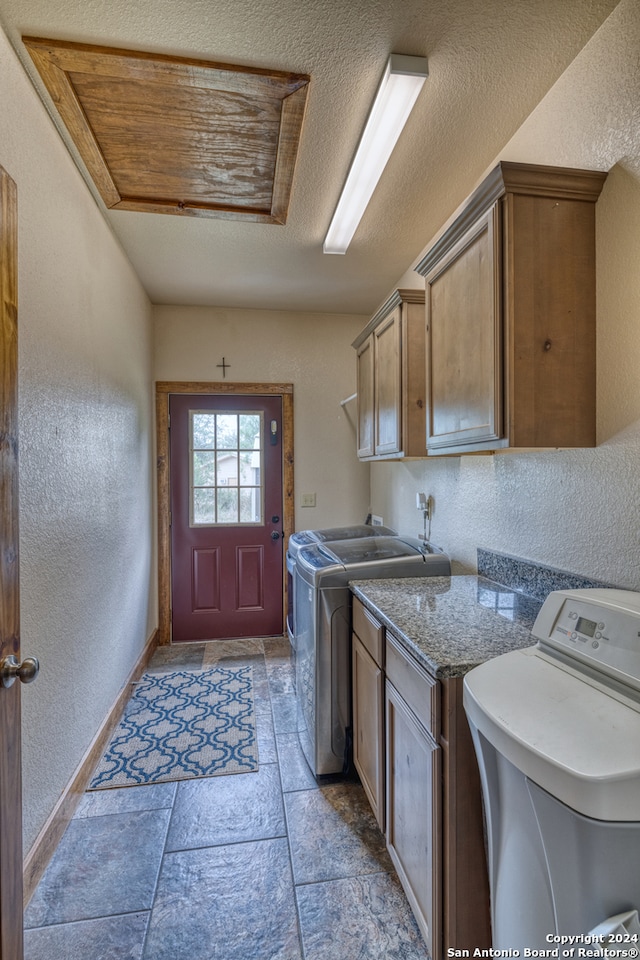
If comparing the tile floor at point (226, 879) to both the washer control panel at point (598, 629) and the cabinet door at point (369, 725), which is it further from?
the washer control panel at point (598, 629)

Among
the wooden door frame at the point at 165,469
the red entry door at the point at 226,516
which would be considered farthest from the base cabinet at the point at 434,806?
the wooden door frame at the point at 165,469

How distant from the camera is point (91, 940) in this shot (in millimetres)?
1348

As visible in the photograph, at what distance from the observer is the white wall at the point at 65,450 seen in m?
1.50

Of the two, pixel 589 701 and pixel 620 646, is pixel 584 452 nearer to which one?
pixel 620 646

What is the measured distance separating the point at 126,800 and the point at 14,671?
1.28 m

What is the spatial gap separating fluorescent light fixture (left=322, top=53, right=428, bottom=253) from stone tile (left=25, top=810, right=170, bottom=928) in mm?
2758

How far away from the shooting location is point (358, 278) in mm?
3178

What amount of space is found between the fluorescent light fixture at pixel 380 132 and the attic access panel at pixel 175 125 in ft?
0.84

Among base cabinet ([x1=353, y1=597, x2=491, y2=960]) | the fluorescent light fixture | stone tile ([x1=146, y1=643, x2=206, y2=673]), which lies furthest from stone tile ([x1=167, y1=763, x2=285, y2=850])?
the fluorescent light fixture

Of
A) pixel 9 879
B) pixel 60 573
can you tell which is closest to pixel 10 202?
pixel 60 573

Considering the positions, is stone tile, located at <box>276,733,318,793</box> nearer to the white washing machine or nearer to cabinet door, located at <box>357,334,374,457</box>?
the white washing machine

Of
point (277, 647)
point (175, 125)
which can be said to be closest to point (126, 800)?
point (277, 647)

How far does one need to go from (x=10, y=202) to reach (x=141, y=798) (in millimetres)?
2186

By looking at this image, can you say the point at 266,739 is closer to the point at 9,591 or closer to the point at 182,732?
the point at 182,732
